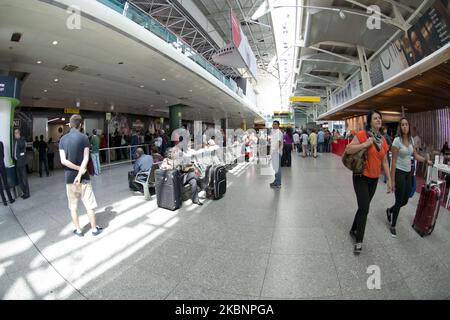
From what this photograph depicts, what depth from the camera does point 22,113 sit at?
13.5 m

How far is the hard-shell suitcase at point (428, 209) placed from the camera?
3189 millimetres

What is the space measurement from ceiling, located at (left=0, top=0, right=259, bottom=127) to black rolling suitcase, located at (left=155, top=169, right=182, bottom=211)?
13.3 feet

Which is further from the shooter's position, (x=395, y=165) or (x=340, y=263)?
(x=395, y=165)

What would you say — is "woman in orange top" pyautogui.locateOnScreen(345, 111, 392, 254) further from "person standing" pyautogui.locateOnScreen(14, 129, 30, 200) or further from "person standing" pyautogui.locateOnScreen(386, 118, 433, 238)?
"person standing" pyautogui.locateOnScreen(14, 129, 30, 200)

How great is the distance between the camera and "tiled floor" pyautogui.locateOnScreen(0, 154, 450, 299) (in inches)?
86.6

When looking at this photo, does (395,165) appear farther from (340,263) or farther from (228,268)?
(228,268)

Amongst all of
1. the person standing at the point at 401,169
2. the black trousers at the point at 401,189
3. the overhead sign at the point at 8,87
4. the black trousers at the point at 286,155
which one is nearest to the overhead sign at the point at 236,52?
the black trousers at the point at 286,155

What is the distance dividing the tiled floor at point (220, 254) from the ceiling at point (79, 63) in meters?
4.09

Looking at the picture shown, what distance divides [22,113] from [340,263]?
17.4 meters

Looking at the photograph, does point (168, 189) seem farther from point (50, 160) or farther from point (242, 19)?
point (242, 19)

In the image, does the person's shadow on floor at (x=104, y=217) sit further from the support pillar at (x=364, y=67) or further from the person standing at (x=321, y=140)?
the support pillar at (x=364, y=67)
